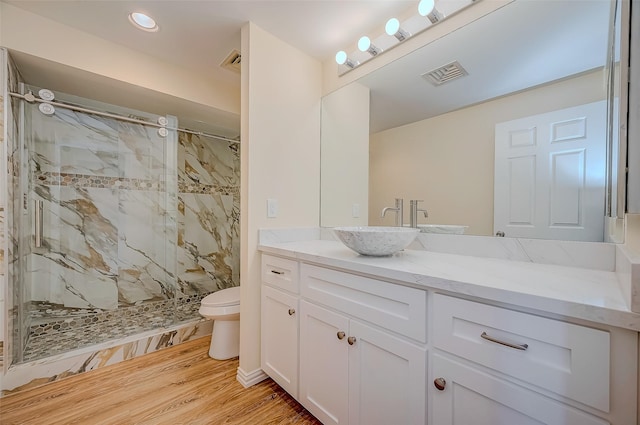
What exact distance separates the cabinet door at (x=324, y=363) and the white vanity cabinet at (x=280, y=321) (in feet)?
0.24

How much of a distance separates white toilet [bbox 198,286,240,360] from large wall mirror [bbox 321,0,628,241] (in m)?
1.15

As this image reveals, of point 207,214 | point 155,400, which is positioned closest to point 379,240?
point 155,400

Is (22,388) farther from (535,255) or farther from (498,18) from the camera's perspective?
(498,18)

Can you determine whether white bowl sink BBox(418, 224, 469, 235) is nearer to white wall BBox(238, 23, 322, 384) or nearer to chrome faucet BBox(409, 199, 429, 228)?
chrome faucet BBox(409, 199, 429, 228)

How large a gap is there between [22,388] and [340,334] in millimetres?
1927

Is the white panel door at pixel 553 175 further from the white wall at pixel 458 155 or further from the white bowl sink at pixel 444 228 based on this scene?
the white bowl sink at pixel 444 228

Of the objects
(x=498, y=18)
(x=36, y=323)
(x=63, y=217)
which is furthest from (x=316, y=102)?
(x=36, y=323)

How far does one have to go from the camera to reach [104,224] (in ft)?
8.00

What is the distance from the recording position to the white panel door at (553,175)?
97 cm

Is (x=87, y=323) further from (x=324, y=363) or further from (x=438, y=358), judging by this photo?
(x=438, y=358)

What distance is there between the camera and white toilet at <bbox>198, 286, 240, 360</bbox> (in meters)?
1.87

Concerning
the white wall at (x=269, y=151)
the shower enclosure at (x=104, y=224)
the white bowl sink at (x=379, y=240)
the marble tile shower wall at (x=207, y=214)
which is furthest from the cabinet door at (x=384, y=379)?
the marble tile shower wall at (x=207, y=214)

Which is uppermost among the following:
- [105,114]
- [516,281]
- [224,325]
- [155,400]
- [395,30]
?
[395,30]

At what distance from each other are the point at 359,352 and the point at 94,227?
2.64 m
